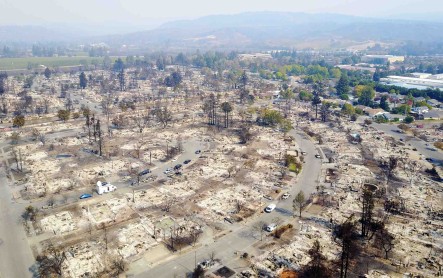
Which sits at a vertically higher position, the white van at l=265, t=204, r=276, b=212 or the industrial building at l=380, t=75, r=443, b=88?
the industrial building at l=380, t=75, r=443, b=88

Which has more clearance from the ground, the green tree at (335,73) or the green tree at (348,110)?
the green tree at (335,73)

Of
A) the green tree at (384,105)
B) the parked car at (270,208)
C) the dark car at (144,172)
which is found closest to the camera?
the parked car at (270,208)

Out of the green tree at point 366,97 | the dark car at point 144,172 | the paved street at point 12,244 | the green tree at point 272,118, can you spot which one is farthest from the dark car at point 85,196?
the green tree at point 366,97

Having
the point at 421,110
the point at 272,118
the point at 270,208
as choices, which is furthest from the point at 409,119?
the point at 270,208

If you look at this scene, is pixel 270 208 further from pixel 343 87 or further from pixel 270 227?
pixel 343 87

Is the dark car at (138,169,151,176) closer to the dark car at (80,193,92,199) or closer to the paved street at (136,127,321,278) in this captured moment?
the dark car at (80,193,92,199)

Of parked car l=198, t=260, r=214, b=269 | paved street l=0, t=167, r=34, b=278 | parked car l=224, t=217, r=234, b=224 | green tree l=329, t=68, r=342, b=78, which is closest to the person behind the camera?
paved street l=0, t=167, r=34, b=278

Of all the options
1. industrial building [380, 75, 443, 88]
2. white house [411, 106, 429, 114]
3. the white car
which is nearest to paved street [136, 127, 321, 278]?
the white car

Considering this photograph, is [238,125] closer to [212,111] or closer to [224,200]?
[212,111]

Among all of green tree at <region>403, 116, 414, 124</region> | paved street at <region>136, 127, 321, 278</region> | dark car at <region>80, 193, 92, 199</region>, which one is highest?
green tree at <region>403, 116, 414, 124</region>

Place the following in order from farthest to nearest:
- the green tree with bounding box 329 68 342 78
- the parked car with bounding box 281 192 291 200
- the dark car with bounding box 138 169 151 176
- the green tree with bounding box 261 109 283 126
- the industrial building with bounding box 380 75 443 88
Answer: the green tree with bounding box 329 68 342 78 < the industrial building with bounding box 380 75 443 88 < the green tree with bounding box 261 109 283 126 < the dark car with bounding box 138 169 151 176 < the parked car with bounding box 281 192 291 200

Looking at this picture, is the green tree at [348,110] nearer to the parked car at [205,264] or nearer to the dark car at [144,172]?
the dark car at [144,172]

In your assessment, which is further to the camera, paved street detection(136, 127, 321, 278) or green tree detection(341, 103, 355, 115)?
green tree detection(341, 103, 355, 115)
